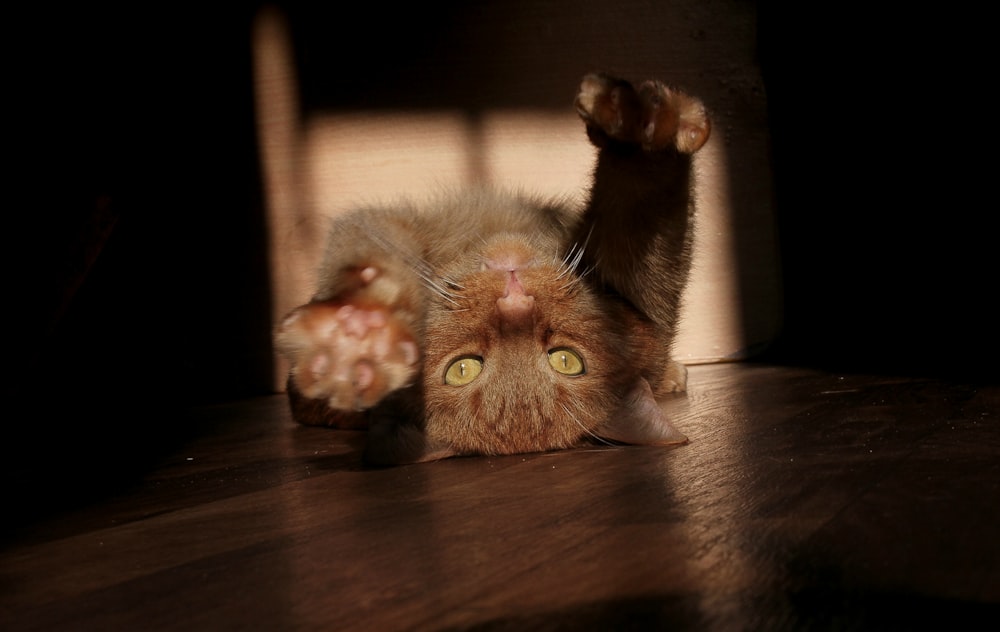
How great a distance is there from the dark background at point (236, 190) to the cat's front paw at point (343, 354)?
6.02 feet

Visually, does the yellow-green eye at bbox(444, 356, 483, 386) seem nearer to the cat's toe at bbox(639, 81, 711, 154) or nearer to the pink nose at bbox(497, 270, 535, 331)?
the pink nose at bbox(497, 270, 535, 331)

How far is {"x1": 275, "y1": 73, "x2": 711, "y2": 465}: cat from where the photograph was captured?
1.75 m

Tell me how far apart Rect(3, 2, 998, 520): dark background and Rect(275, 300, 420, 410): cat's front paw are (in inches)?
72.3

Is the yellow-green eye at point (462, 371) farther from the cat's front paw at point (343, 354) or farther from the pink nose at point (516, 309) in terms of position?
the cat's front paw at point (343, 354)

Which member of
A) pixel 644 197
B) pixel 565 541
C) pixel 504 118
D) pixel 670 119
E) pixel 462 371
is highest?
pixel 504 118

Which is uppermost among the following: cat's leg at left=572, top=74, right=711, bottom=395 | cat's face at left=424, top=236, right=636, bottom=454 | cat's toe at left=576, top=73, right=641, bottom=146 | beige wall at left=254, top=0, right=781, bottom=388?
beige wall at left=254, top=0, right=781, bottom=388

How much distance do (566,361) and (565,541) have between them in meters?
0.96

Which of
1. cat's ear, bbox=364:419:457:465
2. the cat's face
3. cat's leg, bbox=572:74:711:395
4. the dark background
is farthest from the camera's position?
the dark background

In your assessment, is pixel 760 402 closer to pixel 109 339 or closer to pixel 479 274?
pixel 479 274

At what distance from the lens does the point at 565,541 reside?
1.24 m

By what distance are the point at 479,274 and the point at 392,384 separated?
535mm

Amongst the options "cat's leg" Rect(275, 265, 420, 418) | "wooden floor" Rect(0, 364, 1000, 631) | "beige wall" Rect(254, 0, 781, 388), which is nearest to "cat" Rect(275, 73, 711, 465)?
"cat's leg" Rect(275, 265, 420, 418)

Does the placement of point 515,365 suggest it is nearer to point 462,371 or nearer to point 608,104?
point 462,371

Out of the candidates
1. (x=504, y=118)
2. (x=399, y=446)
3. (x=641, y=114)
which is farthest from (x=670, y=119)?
(x=504, y=118)
